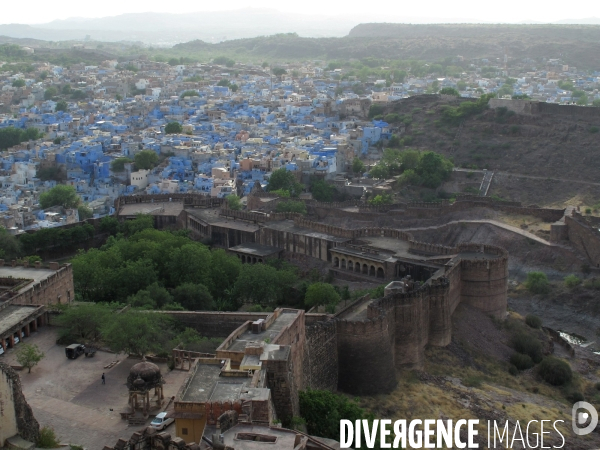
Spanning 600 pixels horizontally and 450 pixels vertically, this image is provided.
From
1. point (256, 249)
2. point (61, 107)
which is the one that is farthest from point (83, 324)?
point (61, 107)

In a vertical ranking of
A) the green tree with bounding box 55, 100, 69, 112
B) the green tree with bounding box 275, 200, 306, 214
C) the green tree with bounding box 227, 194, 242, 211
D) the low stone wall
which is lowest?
the green tree with bounding box 55, 100, 69, 112

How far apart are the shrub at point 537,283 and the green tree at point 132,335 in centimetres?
1806

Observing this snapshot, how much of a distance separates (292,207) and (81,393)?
2256 centimetres

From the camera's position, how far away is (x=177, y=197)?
42.3 metres

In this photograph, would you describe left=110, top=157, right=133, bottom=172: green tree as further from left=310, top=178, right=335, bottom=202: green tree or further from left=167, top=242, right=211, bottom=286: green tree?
left=167, top=242, right=211, bottom=286: green tree

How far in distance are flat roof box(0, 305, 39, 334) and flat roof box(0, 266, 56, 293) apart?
2041 mm

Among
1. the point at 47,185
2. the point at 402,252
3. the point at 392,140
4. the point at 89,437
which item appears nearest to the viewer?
the point at 89,437

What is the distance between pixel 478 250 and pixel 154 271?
11181mm

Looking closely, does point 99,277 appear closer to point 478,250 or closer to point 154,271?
point 154,271

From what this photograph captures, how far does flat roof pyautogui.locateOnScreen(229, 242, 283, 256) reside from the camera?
34.4 meters

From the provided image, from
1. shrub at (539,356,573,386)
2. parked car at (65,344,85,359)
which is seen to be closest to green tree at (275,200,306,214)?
shrub at (539,356,573,386)

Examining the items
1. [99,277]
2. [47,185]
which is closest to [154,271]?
[99,277]

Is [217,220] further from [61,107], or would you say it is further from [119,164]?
[61,107]

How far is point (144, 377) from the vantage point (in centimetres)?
1677
